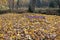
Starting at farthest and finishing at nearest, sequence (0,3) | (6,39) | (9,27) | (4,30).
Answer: (0,3)
(9,27)
(4,30)
(6,39)

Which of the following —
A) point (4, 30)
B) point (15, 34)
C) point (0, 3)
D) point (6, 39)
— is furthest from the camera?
point (0, 3)

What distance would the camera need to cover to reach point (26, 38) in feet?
26.6

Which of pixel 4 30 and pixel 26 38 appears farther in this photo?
pixel 4 30

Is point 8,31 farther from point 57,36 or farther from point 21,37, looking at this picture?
point 57,36

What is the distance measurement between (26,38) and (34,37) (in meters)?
0.43

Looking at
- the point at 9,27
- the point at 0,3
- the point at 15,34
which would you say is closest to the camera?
the point at 15,34

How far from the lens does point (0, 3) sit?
43125 millimetres

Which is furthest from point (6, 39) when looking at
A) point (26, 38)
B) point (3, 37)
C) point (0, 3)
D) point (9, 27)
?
point (0, 3)

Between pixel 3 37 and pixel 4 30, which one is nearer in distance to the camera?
pixel 3 37

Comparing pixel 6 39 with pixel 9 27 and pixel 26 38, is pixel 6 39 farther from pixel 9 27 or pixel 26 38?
pixel 9 27

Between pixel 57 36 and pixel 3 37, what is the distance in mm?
2580

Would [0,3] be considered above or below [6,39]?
below

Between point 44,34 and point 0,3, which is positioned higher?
point 44,34

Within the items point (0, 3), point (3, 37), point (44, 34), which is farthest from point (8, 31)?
point (0, 3)
